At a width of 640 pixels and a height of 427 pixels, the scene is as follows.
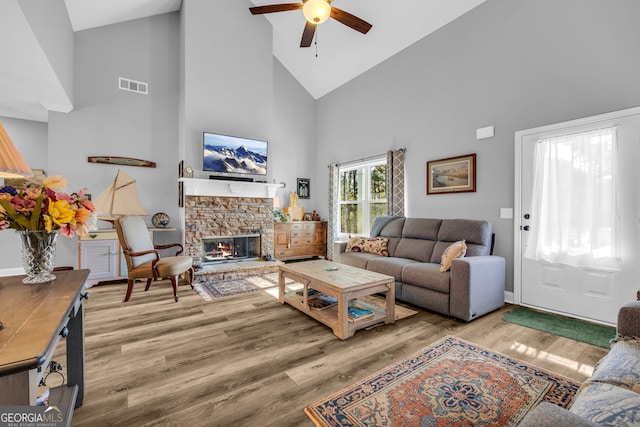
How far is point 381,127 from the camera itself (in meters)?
5.09

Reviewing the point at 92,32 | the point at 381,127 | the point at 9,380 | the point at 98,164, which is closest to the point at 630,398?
the point at 9,380

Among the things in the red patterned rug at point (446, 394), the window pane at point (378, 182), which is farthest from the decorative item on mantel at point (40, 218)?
the window pane at point (378, 182)

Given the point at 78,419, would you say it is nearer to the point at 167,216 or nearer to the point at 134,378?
the point at 134,378

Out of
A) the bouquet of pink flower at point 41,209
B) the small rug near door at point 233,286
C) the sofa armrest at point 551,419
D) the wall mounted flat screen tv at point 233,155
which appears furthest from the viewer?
the wall mounted flat screen tv at point 233,155

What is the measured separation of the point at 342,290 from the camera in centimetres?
237

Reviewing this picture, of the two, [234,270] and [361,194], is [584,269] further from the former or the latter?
[234,270]

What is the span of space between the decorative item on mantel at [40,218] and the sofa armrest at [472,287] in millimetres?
2928

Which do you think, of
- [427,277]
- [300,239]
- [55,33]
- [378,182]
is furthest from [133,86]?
[427,277]

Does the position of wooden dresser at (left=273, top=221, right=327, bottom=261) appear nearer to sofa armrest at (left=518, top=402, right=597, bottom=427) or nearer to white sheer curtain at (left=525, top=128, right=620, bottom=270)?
white sheer curtain at (left=525, top=128, right=620, bottom=270)

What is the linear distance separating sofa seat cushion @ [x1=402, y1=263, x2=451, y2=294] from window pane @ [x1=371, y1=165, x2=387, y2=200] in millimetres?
2232

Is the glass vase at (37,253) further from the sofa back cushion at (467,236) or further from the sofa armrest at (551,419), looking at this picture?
the sofa back cushion at (467,236)

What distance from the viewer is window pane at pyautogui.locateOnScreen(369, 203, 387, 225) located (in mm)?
5343

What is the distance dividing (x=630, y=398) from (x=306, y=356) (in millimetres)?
1707

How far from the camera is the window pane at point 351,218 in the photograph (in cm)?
587
